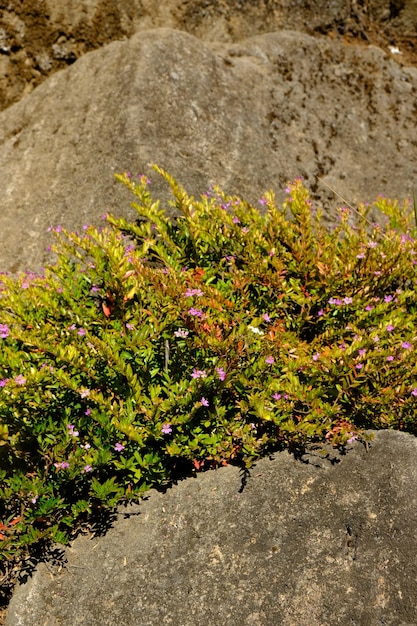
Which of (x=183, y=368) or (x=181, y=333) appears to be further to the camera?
(x=183, y=368)

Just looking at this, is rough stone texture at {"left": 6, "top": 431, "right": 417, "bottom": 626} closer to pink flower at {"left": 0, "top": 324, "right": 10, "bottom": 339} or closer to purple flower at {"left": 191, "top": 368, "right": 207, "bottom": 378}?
purple flower at {"left": 191, "top": 368, "right": 207, "bottom": 378}

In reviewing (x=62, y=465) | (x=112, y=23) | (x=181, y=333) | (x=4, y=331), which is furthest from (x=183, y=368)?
(x=112, y=23)

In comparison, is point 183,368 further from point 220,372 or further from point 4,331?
point 4,331

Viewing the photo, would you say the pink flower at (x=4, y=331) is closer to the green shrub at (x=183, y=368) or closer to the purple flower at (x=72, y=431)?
the green shrub at (x=183, y=368)

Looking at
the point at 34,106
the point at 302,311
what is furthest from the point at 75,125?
the point at 302,311

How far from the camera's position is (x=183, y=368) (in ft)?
9.07

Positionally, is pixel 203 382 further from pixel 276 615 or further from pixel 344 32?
pixel 344 32

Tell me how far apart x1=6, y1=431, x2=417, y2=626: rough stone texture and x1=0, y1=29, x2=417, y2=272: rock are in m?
2.04

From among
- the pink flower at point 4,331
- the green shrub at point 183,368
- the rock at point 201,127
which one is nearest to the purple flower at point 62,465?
the green shrub at point 183,368

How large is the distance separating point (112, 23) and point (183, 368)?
3418 mm

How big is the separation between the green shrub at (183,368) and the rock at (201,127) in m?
1.09

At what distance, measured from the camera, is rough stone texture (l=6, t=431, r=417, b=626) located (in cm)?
227

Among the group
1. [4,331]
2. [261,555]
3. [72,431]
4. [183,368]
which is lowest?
[261,555]

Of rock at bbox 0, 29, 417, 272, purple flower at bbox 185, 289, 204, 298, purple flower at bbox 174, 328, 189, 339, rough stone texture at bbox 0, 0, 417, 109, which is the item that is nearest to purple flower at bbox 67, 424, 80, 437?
purple flower at bbox 174, 328, 189, 339
